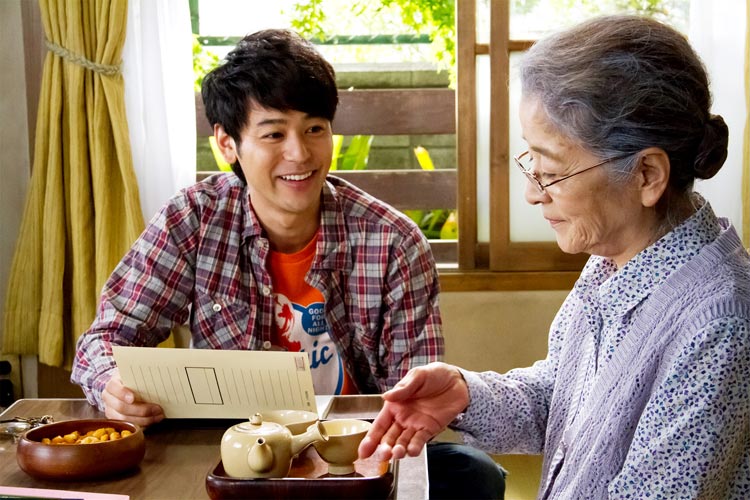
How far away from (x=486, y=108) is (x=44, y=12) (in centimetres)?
142

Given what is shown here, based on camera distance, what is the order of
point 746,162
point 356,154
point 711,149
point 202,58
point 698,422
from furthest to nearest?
point 356,154
point 202,58
point 746,162
point 711,149
point 698,422

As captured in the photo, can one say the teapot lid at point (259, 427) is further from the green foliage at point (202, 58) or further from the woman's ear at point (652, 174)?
the green foliage at point (202, 58)

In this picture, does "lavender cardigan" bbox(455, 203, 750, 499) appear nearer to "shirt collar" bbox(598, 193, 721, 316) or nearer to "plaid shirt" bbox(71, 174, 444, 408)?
"shirt collar" bbox(598, 193, 721, 316)

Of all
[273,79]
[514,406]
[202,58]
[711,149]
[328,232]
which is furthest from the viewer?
[202,58]

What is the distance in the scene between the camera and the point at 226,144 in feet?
7.02

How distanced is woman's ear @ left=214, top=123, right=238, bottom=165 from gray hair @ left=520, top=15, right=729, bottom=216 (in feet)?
3.33

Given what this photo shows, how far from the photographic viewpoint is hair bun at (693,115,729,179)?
4.04 feet

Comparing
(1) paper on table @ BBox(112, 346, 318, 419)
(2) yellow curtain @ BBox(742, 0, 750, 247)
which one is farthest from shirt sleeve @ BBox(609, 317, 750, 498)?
(2) yellow curtain @ BBox(742, 0, 750, 247)

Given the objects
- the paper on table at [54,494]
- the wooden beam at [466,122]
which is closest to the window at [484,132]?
the wooden beam at [466,122]

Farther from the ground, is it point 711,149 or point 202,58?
point 202,58

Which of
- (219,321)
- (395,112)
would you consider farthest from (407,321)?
(395,112)

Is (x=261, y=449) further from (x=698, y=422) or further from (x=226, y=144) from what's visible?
(x=226, y=144)

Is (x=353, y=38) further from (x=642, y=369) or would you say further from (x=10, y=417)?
(x=642, y=369)

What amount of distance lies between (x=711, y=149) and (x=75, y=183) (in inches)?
84.0
